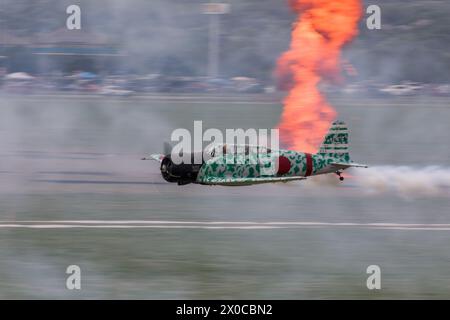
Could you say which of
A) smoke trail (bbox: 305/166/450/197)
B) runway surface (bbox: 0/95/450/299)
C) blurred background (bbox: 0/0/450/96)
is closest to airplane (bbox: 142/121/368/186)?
runway surface (bbox: 0/95/450/299)

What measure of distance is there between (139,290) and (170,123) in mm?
57265

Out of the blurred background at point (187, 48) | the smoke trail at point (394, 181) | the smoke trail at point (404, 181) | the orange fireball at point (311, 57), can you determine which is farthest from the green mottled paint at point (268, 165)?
the blurred background at point (187, 48)

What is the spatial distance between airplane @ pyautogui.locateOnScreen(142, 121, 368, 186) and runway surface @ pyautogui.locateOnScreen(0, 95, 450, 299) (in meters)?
1.21

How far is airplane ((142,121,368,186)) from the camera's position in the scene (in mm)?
37312

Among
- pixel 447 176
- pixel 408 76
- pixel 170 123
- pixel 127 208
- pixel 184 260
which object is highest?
pixel 408 76

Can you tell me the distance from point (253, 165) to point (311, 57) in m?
10.2

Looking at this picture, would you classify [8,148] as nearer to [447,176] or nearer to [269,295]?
[447,176]

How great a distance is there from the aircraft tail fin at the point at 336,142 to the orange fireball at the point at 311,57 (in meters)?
4.37

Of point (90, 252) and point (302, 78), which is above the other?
point (302, 78)

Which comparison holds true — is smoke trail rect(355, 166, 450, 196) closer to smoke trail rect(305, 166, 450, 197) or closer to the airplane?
smoke trail rect(305, 166, 450, 197)

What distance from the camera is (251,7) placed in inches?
4963

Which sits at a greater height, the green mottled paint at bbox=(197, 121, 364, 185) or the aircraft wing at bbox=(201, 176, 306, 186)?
the green mottled paint at bbox=(197, 121, 364, 185)

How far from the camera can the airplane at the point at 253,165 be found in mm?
37312
